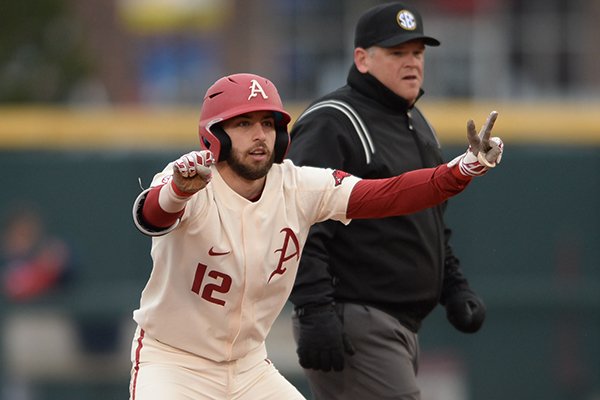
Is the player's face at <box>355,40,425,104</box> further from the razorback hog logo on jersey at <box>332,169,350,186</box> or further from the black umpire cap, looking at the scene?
the razorback hog logo on jersey at <box>332,169,350,186</box>

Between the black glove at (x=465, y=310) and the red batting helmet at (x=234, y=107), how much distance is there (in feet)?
4.54

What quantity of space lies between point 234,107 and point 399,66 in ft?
3.79

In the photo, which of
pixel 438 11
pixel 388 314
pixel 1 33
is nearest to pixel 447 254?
pixel 388 314

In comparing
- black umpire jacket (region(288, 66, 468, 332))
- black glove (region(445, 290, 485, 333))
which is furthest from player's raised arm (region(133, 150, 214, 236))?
black glove (region(445, 290, 485, 333))

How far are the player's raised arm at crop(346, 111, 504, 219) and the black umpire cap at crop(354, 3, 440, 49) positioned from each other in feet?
2.97

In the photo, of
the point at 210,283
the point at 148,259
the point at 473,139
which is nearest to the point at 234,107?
the point at 210,283

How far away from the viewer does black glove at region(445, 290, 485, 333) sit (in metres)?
6.33

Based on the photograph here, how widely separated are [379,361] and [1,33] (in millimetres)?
10671

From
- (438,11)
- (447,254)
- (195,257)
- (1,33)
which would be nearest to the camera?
(195,257)

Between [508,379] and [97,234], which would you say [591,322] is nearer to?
[508,379]

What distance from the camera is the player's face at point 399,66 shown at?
19.9ft

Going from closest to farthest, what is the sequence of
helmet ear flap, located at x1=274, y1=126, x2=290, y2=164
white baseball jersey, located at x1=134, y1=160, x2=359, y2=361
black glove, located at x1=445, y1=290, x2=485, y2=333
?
white baseball jersey, located at x1=134, y1=160, x2=359, y2=361
helmet ear flap, located at x1=274, y1=126, x2=290, y2=164
black glove, located at x1=445, y1=290, x2=485, y2=333

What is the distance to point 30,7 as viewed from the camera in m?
15.9

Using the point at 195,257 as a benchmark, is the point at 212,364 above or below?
below
